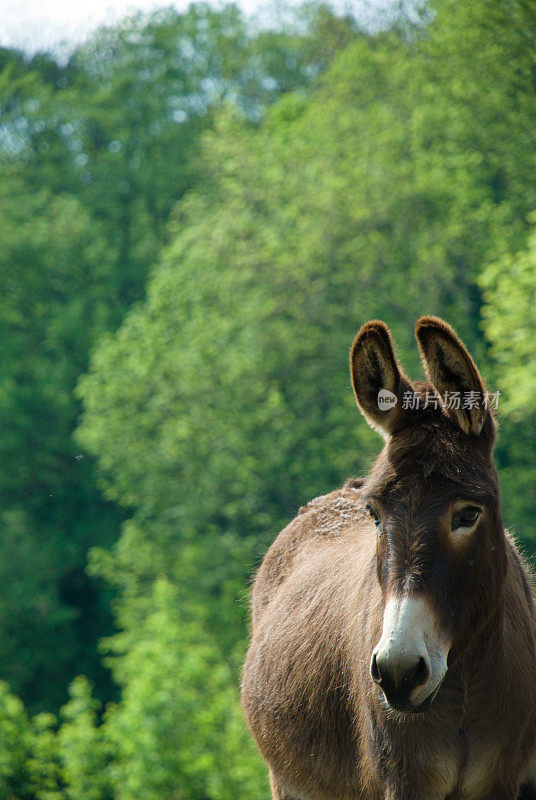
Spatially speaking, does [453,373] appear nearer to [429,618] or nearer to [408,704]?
[429,618]

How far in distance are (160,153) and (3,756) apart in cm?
2248

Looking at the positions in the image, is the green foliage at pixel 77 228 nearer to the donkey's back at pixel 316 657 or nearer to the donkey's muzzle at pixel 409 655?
the donkey's back at pixel 316 657

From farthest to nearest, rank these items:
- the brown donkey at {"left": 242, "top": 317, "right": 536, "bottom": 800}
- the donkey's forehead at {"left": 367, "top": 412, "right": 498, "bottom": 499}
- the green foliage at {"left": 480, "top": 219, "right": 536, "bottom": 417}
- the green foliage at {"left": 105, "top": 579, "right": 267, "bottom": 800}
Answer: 1. the green foliage at {"left": 105, "top": 579, "right": 267, "bottom": 800}
2. the green foliage at {"left": 480, "top": 219, "right": 536, "bottom": 417}
3. the donkey's forehead at {"left": 367, "top": 412, "right": 498, "bottom": 499}
4. the brown donkey at {"left": 242, "top": 317, "right": 536, "bottom": 800}

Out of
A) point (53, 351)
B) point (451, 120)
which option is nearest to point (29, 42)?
point (53, 351)

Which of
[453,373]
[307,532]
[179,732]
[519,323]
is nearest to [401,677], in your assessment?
[453,373]

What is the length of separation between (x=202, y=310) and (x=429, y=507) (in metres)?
21.5

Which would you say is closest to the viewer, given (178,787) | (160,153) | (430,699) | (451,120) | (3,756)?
(430,699)

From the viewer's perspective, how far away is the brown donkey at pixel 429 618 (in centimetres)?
304

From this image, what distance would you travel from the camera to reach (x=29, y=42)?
1251 inches

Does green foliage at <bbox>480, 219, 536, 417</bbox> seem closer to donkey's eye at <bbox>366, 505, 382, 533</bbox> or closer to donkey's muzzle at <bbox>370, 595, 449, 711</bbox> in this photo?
donkey's eye at <bbox>366, 505, 382, 533</bbox>

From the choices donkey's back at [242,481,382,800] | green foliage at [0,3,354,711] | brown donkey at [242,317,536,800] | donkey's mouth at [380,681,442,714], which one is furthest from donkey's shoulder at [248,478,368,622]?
green foliage at [0,3,354,711]

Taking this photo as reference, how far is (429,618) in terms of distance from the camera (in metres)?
2.98

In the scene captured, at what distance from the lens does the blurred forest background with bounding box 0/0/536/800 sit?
1731 cm

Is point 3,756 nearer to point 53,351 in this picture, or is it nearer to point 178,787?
point 178,787
